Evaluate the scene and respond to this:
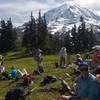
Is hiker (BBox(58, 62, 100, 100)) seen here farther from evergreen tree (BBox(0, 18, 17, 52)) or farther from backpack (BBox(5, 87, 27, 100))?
evergreen tree (BBox(0, 18, 17, 52))

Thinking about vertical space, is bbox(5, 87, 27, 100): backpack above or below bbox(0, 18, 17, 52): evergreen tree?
above

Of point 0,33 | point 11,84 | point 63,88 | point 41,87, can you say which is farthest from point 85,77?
point 0,33

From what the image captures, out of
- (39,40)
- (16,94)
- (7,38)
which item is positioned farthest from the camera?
(7,38)

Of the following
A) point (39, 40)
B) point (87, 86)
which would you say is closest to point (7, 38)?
point (39, 40)

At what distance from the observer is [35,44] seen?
68250 mm

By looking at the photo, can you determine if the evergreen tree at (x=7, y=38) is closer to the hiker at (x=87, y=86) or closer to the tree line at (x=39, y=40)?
the tree line at (x=39, y=40)

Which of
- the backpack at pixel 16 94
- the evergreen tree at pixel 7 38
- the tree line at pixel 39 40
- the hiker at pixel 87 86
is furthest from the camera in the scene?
the evergreen tree at pixel 7 38

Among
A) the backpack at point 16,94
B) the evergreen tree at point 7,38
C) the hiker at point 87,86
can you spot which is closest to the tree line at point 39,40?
the evergreen tree at point 7,38

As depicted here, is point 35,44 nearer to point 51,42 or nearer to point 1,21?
point 51,42

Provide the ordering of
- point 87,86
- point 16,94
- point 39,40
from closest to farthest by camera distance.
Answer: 1. point 87,86
2. point 16,94
3. point 39,40

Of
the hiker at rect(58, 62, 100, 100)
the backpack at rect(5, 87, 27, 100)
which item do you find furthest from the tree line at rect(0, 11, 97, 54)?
the hiker at rect(58, 62, 100, 100)

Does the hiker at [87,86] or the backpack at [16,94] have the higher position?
the hiker at [87,86]

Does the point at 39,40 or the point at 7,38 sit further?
the point at 7,38

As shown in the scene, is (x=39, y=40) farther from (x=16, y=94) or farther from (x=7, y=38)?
(x=16, y=94)
